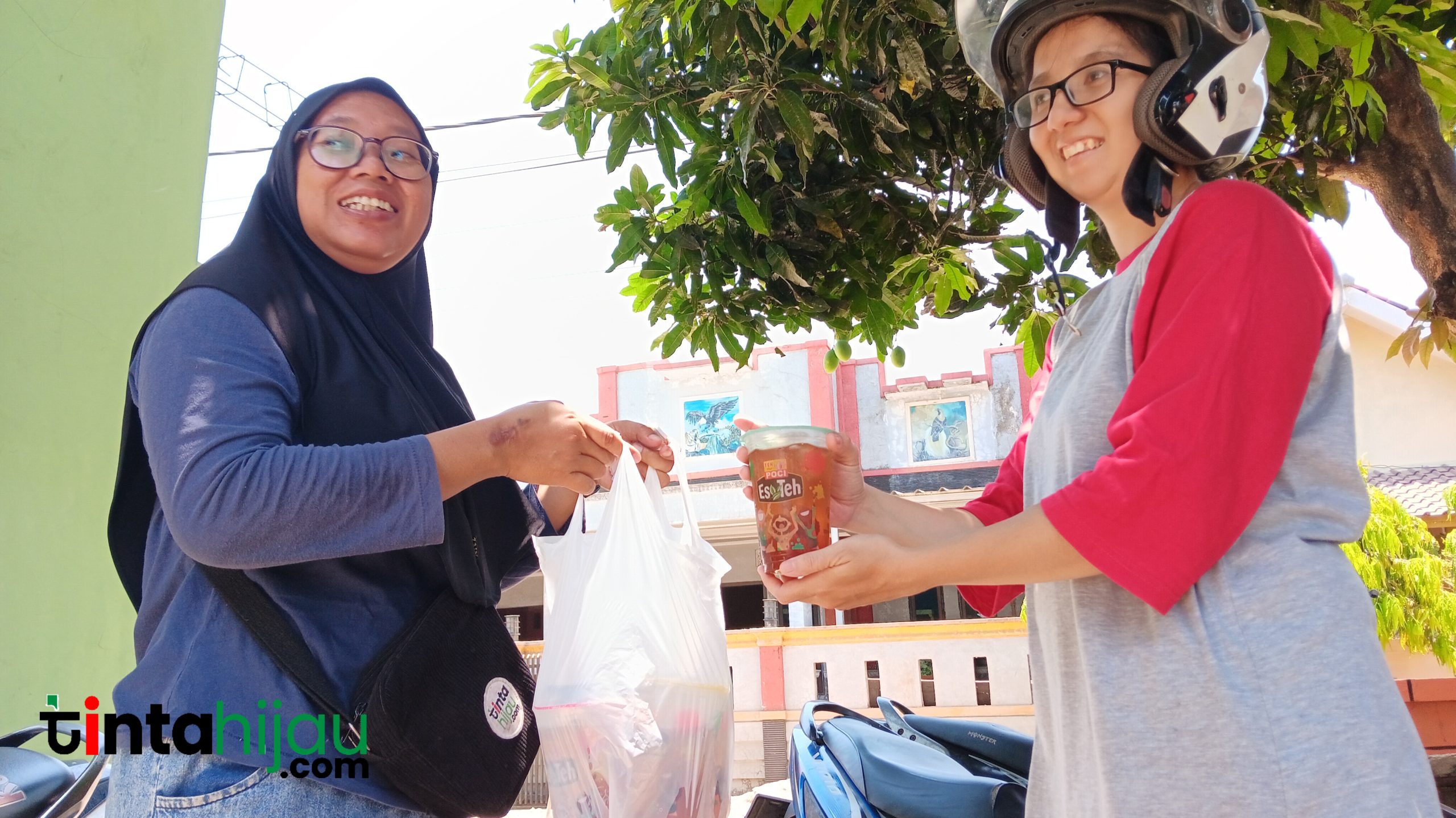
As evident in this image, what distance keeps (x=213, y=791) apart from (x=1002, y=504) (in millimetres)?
1297

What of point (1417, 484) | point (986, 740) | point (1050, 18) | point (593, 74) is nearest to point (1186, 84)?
point (1050, 18)

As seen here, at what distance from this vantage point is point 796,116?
8.00 ft

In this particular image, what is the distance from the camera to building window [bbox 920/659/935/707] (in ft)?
41.3

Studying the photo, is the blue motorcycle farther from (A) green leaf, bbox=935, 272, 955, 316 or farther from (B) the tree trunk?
(B) the tree trunk

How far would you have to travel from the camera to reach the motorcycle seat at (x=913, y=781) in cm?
285

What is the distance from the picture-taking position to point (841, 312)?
11.6 ft

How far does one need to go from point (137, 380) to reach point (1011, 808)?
2.45 meters

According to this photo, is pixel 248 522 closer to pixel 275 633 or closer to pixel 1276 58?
pixel 275 633

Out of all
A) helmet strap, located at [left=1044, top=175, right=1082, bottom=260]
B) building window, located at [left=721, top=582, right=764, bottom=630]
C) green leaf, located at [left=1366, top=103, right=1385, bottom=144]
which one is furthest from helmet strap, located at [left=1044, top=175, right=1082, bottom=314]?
building window, located at [left=721, top=582, right=764, bottom=630]

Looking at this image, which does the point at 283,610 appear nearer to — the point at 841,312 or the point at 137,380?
the point at 137,380

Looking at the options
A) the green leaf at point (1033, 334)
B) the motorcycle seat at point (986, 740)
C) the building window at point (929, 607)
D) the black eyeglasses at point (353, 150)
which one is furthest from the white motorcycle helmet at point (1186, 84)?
the building window at point (929, 607)

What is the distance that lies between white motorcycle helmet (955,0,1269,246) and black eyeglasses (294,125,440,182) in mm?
1050

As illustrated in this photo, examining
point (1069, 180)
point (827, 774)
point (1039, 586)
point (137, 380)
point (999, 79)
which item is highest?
point (999, 79)

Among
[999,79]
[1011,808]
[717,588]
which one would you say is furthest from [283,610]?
[1011,808]
